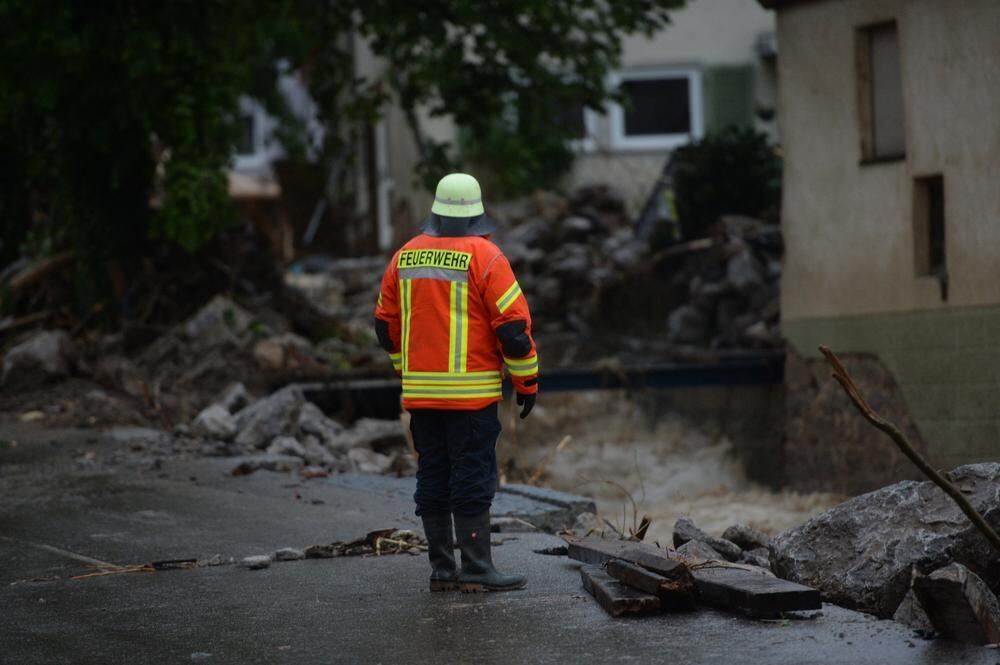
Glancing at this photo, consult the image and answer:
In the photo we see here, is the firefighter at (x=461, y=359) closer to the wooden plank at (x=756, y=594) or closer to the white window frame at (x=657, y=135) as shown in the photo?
the wooden plank at (x=756, y=594)

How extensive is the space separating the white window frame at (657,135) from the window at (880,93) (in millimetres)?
12868

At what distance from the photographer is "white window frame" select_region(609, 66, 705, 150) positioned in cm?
2609

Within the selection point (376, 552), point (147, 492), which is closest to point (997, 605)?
point (376, 552)

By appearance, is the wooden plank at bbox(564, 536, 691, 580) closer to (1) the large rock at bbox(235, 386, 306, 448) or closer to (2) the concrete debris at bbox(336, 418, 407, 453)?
(1) the large rock at bbox(235, 386, 306, 448)

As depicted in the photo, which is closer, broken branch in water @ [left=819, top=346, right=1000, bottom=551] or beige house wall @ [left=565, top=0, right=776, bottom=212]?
broken branch in water @ [left=819, top=346, right=1000, bottom=551]

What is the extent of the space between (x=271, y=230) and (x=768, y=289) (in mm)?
16073

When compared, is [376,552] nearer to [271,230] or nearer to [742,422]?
[742,422]

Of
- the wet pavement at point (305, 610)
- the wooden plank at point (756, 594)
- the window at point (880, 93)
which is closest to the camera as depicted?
the wet pavement at point (305, 610)

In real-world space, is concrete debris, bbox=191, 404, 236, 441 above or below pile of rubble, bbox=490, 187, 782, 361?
below

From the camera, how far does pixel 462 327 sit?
6.28 meters

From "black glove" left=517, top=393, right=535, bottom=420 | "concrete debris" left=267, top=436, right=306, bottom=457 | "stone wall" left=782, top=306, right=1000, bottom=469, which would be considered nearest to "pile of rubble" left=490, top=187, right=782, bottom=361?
"stone wall" left=782, top=306, right=1000, bottom=469

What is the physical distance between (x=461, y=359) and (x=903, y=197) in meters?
7.18

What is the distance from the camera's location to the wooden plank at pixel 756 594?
5.36 meters

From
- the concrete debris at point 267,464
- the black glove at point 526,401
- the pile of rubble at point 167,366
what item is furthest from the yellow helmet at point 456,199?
the pile of rubble at point 167,366
